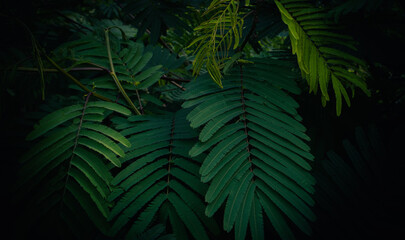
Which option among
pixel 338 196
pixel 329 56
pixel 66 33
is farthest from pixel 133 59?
pixel 338 196

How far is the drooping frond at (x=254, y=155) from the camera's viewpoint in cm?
71

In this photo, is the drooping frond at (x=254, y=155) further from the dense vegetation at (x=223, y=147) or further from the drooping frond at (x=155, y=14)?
the drooping frond at (x=155, y=14)

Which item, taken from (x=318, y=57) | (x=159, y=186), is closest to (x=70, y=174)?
(x=159, y=186)

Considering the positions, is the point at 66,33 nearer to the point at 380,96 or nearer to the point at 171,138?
the point at 171,138

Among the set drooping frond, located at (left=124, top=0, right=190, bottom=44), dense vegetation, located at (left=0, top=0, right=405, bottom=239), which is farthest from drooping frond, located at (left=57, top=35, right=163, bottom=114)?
drooping frond, located at (left=124, top=0, right=190, bottom=44)

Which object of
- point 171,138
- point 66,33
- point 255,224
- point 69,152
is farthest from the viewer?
point 66,33

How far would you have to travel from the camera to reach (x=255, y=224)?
0.70 m

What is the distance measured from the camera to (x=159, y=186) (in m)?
0.81

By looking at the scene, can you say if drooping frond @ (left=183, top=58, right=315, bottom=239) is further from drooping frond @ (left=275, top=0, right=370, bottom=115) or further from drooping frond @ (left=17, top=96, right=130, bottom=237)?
drooping frond @ (left=17, top=96, right=130, bottom=237)

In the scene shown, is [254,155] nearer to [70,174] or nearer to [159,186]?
[159,186]

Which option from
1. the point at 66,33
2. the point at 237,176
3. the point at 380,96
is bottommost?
the point at 237,176

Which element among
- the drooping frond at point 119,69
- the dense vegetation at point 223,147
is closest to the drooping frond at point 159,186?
the dense vegetation at point 223,147

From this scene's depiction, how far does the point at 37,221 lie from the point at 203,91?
2.67 ft

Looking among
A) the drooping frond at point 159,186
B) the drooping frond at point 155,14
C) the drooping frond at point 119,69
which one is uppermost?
the drooping frond at point 155,14
